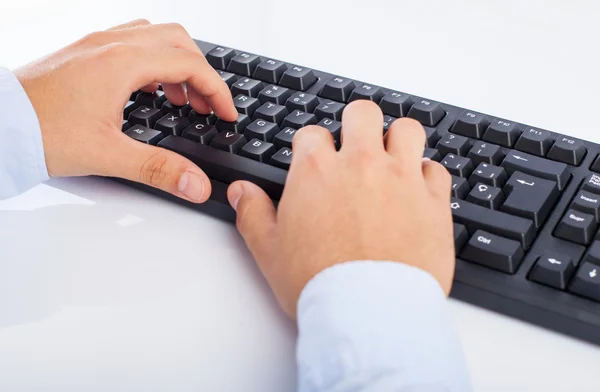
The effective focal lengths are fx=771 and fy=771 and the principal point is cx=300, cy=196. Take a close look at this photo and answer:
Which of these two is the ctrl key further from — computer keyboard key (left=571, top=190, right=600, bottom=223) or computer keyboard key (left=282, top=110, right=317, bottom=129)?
computer keyboard key (left=571, top=190, right=600, bottom=223)

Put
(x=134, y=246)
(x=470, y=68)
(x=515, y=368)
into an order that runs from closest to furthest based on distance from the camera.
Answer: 1. (x=515, y=368)
2. (x=134, y=246)
3. (x=470, y=68)

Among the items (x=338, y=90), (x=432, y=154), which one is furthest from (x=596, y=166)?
(x=338, y=90)

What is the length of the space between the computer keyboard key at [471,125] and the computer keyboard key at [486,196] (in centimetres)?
7

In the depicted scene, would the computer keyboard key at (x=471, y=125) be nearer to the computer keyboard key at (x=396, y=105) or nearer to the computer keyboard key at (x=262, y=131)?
the computer keyboard key at (x=396, y=105)

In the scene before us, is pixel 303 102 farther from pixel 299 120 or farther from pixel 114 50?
pixel 114 50

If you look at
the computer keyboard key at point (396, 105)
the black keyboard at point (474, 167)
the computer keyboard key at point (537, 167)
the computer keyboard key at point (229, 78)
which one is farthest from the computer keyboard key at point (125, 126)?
the computer keyboard key at point (537, 167)

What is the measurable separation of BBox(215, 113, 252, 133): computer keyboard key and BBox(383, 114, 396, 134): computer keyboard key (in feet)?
0.39

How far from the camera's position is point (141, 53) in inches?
27.1

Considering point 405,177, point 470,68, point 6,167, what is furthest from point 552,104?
point 6,167

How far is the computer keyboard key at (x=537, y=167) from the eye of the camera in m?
0.59

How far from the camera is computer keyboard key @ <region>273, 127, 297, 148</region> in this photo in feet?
2.11

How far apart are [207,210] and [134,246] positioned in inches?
2.7

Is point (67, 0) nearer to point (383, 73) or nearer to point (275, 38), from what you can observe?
point (275, 38)

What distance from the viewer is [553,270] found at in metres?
0.52
